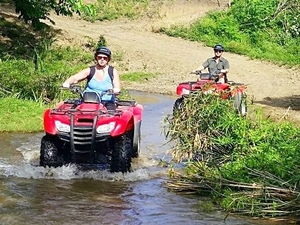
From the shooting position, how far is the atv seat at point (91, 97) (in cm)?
1001

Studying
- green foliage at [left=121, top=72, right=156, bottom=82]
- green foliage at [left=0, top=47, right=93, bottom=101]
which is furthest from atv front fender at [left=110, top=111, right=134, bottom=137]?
green foliage at [left=121, top=72, right=156, bottom=82]

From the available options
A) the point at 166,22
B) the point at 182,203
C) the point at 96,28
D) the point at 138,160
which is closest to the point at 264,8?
the point at 166,22

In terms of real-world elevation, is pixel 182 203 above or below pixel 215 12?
below

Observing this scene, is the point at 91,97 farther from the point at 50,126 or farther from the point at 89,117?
the point at 50,126

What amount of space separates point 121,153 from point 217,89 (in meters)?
1.91

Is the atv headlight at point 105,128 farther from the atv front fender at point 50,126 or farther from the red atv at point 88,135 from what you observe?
the atv front fender at point 50,126

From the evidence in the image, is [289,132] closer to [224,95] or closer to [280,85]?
[224,95]

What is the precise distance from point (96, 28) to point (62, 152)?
21.7 metres

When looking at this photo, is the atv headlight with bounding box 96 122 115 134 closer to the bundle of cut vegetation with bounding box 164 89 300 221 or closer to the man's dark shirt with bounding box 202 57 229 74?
the bundle of cut vegetation with bounding box 164 89 300 221

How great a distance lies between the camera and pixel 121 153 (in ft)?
31.8

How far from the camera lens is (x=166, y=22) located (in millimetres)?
32906

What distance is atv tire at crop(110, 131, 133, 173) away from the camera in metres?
9.69

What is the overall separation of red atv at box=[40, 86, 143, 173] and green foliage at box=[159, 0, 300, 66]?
769 inches

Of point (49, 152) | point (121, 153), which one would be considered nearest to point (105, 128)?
point (121, 153)
